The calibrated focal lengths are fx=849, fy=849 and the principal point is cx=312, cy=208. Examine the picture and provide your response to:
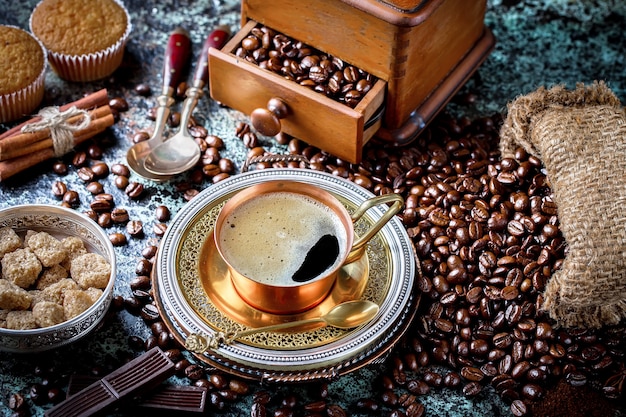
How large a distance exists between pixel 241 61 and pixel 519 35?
3.52 feet

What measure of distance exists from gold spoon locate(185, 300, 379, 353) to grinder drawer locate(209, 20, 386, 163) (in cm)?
54

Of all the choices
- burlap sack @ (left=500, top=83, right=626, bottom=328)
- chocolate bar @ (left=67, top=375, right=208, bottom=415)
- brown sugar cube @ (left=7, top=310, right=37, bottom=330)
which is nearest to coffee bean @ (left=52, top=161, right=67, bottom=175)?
brown sugar cube @ (left=7, top=310, right=37, bottom=330)

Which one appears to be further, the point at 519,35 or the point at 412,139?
the point at 519,35

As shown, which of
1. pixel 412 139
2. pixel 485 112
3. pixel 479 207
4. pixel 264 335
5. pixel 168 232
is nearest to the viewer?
pixel 264 335

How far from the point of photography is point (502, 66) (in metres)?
2.86

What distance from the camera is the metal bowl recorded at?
1.97 metres

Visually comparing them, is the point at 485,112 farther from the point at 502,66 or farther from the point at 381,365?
the point at 381,365

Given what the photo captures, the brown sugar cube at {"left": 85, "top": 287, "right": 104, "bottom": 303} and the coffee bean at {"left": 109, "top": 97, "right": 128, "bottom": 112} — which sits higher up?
the coffee bean at {"left": 109, "top": 97, "right": 128, "bottom": 112}

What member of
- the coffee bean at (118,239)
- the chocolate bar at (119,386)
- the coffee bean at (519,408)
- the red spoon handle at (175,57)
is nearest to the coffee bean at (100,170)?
the coffee bean at (118,239)

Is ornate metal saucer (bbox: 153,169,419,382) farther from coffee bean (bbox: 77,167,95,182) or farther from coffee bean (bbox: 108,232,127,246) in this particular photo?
coffee bean (bbox: 77,167,95,182)

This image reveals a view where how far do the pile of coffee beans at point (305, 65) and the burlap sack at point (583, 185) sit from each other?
46cm

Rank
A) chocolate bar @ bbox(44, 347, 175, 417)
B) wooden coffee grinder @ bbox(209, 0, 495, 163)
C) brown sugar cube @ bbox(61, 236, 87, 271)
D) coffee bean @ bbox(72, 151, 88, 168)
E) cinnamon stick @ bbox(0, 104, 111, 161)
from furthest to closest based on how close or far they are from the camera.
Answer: coffee bean @ bbox(72, 151, 88, 168) → cinnamon stick @ bbox(0, 104, 111, 161) → wooden coffee grinder @ bbox(209, 0, 495, 163) → brown sugar cube @ bbox(61, 236, 87, 271) → chocolate bar @ bbox(44, 347, 175, 417)

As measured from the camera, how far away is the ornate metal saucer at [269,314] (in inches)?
78.1

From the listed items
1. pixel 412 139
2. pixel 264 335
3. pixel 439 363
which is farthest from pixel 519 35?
pixel 264 335
